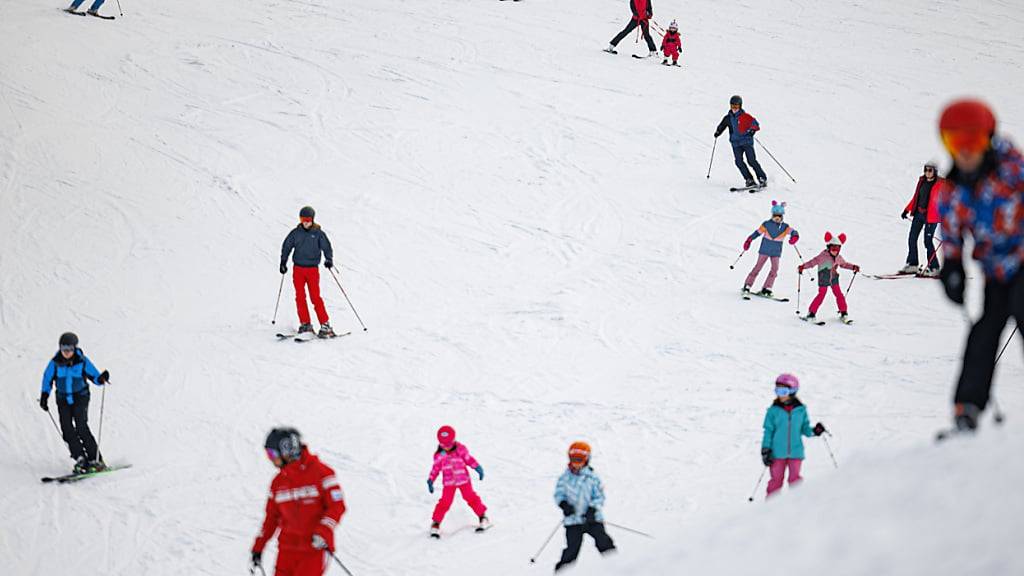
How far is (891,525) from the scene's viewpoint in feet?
13.2

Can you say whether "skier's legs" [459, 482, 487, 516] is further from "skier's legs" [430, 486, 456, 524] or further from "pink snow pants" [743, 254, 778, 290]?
"pink snow pants" [743, 254, 778, 290]

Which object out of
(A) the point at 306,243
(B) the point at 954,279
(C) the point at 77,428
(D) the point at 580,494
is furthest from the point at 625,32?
(B) the point at 954,279

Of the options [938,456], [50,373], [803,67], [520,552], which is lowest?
[520,552]

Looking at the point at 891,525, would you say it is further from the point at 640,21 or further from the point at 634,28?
the point at 634,28

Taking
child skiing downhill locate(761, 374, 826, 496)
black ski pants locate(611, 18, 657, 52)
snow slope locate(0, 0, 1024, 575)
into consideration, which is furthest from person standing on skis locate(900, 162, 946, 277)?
black ski pants locate(611, 18, 657, 52)

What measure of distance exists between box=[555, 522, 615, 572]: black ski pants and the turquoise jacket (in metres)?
1.62

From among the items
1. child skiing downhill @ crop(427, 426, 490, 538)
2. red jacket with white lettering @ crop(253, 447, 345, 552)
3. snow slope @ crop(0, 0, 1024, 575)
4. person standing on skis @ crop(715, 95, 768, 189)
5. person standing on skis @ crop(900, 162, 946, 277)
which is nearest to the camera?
red jacket with white lettering @ crop(253, 447, 345, 552)

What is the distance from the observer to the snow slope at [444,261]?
10.3m

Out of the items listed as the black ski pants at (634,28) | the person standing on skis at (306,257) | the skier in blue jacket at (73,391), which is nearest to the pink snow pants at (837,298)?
the person standing on skis at (306,257)

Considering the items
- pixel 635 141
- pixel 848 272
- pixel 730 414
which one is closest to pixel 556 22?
pixel 635 141

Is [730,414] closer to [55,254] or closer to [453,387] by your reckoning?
[453,387]

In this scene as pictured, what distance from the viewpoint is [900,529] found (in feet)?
13.0

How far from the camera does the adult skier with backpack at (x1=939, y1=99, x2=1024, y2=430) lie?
4.45 meters

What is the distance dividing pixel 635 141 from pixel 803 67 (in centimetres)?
772
